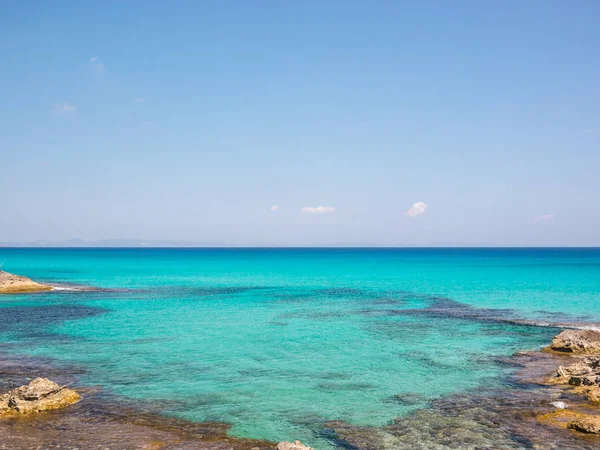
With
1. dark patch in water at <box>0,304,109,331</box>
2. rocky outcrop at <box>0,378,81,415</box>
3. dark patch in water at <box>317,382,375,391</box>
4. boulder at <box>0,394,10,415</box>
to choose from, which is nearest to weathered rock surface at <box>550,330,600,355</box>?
dark patch in water at <box>317,382,375,391</box>

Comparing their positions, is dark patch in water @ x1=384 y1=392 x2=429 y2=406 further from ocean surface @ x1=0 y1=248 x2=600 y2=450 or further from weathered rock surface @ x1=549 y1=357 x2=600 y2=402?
weathered rock surface @ x1=549 y1=357 x2=600 y2=402

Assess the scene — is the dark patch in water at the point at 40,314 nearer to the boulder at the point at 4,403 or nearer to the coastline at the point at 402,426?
the coastline at the point at 402,426

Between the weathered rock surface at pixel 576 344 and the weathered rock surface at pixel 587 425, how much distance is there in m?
12.8

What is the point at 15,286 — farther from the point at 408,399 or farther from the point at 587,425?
the point at 587,425

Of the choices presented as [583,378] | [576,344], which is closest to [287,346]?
[583,378]

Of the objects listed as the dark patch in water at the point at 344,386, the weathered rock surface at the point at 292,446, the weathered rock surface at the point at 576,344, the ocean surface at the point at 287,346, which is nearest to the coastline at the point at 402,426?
the ocean surface at the point at 287,346

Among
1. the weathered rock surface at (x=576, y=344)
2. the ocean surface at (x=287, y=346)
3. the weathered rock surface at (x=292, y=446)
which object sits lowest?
the ocean surface at (x=287, y=346)

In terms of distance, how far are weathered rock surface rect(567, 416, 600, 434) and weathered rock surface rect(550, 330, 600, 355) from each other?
12.8 meters

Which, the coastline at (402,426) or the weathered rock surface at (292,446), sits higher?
the weathered rock surface at (292,446)

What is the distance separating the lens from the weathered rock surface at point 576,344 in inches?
1152

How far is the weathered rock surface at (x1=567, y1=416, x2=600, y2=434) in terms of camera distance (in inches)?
673

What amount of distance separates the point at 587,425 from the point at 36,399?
2038 centimetres

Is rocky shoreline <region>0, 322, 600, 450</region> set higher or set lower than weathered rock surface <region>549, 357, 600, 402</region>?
lower

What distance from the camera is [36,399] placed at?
769 inches
